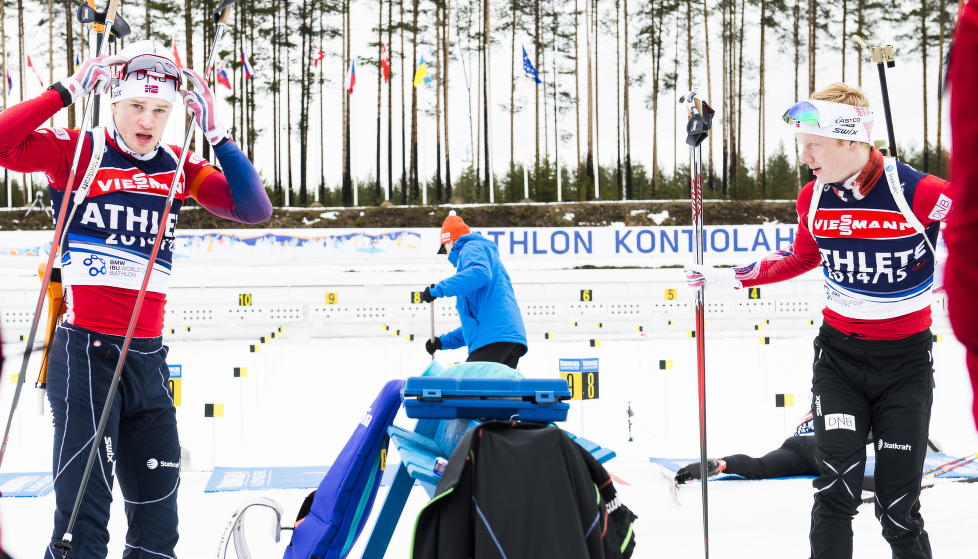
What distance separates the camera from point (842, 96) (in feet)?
9.96

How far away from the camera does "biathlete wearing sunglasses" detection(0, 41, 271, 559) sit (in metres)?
2.46

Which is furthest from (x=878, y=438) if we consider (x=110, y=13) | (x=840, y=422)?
(x=110, y=13)

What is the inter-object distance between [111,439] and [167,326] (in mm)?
10841

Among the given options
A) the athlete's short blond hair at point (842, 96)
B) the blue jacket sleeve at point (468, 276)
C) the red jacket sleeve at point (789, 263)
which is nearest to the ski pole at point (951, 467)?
the red jacket sleeve at point (789, 263)

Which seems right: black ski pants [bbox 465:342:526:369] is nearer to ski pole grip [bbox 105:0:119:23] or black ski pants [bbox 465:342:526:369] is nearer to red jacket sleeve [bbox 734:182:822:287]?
red jacket sleeve [bbox 734:182:822:287]

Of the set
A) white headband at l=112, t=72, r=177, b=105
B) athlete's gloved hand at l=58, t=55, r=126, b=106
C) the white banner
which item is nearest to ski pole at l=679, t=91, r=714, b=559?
white headband at l=112, t=72, r=177, b=105

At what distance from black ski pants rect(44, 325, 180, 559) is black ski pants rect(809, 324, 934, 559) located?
2.18 meters

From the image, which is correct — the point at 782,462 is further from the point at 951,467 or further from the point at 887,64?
the point at 887,64

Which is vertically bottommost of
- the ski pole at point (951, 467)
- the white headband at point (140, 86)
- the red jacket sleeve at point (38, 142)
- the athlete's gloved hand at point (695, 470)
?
the ski pole at point (951, 467)

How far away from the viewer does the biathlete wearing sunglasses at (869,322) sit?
9.46 ft

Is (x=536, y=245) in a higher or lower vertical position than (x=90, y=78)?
lower

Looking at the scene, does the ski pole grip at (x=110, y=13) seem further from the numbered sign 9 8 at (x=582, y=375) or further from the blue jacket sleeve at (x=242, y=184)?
the numbered sign 9 8 at (x=582, y=375)

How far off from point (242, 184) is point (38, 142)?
0.60m

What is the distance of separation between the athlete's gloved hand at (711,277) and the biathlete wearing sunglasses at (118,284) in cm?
182
